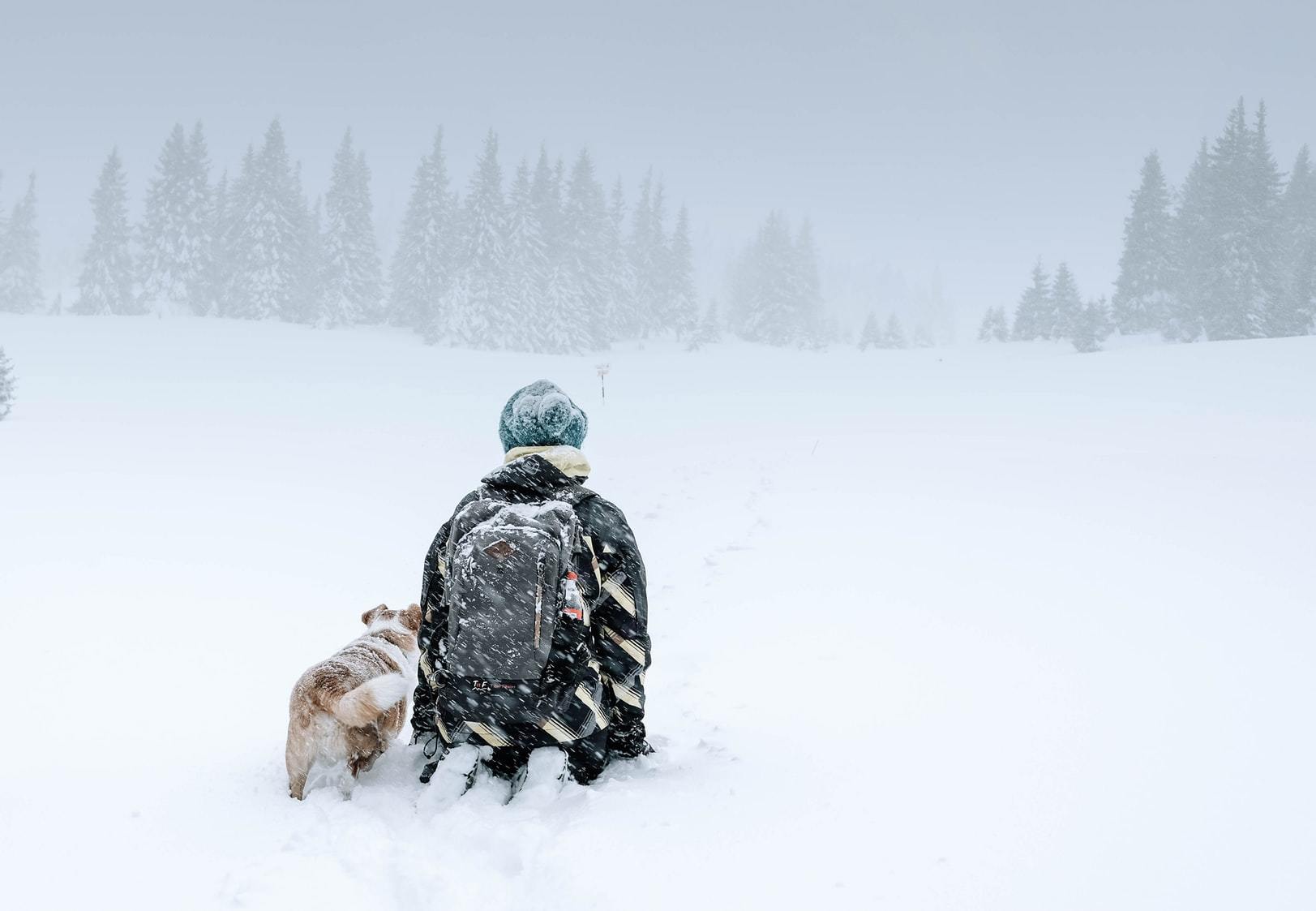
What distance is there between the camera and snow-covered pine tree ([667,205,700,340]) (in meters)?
56.3

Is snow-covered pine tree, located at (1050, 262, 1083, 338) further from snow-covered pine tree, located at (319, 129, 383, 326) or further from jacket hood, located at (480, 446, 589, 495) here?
jacket hood, located at (480, 446, 589, 495)

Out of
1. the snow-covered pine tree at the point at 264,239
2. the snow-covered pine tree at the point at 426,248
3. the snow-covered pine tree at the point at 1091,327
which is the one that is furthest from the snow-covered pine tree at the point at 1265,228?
the snow-covered pine tree at the point at 264,239

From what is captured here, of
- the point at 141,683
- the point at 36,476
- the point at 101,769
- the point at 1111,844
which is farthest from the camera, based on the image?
the point at 36,476

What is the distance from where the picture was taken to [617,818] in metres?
2.94

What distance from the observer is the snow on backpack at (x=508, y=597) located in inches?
118

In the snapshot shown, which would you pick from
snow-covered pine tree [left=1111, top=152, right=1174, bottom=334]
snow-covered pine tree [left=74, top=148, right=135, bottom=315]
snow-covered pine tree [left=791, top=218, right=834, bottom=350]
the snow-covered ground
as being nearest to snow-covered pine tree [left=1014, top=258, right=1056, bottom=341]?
snow-covered pine tree [left=1111, top=152, right=1174, bottom=334]

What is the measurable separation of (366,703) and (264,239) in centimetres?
5015

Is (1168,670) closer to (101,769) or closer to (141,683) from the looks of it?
(101,769)

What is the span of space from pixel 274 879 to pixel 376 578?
5.28m

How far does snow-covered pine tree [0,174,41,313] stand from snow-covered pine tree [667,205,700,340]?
Answer: 4391 cm

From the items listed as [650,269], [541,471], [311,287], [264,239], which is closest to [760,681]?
[541,471]

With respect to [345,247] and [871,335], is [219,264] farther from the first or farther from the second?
[871,335]

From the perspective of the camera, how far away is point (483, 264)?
4638cm

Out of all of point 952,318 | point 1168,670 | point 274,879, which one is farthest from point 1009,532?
point 952,318
